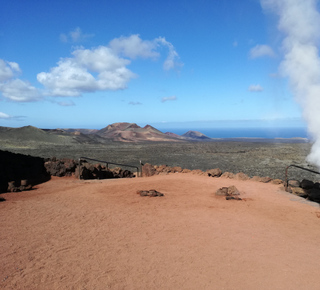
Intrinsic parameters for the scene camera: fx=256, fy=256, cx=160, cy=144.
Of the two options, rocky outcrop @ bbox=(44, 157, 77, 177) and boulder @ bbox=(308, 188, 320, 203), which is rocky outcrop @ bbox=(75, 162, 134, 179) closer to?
rocky outcrop @ bbox=(44, 157, 77, 177)

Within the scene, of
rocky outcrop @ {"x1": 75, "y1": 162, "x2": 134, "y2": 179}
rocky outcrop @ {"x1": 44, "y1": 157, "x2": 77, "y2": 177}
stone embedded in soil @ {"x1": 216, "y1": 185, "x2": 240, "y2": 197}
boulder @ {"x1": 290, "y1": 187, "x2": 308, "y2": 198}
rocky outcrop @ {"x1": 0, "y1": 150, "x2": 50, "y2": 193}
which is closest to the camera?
stone embedded in soil @ {"x1": 216, "y1": 185, "x2": 240, "y2": 197}

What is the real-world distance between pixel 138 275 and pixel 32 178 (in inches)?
399

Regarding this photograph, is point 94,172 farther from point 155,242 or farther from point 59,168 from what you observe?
point 155,242

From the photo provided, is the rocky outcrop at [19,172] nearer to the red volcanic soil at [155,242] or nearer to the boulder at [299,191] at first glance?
the red volcanic soil at [155,242]

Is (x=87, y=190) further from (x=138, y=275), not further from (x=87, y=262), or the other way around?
(x=138, y=275)

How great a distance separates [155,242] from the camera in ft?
20.0

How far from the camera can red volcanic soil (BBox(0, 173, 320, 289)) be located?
462cm

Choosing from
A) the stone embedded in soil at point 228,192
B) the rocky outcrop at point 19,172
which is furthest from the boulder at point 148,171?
the stone embedded in soil at point 228,192

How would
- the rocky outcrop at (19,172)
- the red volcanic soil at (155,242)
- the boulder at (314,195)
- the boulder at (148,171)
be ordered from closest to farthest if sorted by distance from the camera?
the red volcanic soil at (155,242) → the boulder at (314,195) → the rocky outcrop at (19,172) → the boulder at (148,171)

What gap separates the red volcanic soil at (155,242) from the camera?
4621 millimetres

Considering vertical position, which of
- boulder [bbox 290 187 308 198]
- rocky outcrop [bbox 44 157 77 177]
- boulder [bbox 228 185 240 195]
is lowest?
boulder [bbox 290 187 308 198]

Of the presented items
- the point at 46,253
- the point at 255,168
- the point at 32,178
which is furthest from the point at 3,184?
the point at 255,168

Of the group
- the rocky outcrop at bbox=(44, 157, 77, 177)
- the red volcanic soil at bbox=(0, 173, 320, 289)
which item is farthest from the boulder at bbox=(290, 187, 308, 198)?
the rocky outcrop at bbox=(44, 157, 77, 177)

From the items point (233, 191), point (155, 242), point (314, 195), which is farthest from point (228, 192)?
point (155, 242)
